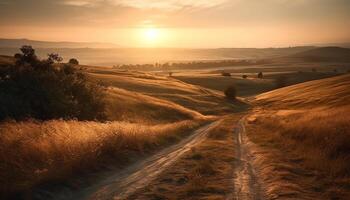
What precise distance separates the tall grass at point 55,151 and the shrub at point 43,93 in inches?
215

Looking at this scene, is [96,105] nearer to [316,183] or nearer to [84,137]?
[84,137]

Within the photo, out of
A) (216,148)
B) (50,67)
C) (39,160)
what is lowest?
(216,148)

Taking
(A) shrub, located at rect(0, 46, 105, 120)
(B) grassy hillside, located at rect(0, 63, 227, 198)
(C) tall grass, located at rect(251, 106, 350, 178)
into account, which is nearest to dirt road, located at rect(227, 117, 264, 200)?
(C) tall grass, located at rect(251, 106, 350, 178)

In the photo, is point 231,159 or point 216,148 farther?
point 216,148

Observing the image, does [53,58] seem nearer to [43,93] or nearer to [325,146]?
[43,93]

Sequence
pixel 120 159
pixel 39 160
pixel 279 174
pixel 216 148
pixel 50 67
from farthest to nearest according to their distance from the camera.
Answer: pixel 50 67
pixel 216 148
pixel 120 159
pixel 279 174
pixel 39 160

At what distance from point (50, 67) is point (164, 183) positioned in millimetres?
20651

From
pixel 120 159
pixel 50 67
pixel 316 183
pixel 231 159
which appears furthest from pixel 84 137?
pixel 50 67

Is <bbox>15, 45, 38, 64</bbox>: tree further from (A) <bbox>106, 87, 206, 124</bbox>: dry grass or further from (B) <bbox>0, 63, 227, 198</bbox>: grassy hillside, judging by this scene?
(B) <bbox>0, 63, 227, 198</bbox>: grassy hillside

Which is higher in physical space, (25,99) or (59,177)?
(25,99)

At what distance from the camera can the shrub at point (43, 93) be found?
23.9m

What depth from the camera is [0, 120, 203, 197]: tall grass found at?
12.1 m

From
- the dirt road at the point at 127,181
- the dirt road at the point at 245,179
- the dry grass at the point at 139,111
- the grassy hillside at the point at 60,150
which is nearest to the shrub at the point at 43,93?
the grassy hillside at the point at 60,150

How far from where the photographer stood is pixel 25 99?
24766 mm
